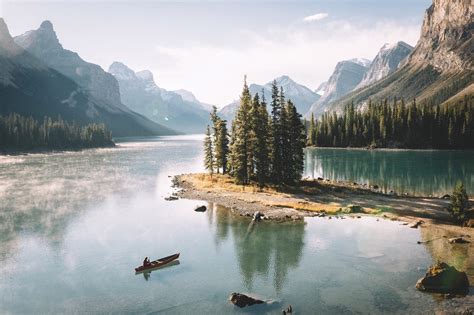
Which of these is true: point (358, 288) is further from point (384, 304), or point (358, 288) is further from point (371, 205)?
point (371, 205)

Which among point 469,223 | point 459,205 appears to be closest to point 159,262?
point 469,223

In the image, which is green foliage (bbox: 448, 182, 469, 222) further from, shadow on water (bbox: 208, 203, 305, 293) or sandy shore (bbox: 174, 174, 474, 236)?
shadow on water (bbox: 208, 203, 305, 293)

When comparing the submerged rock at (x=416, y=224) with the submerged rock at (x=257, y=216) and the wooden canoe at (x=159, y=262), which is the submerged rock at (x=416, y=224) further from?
the wooden canoe at (x=159, y=262)

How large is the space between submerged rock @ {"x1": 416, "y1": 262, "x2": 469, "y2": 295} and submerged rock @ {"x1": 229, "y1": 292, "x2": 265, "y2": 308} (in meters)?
13.9

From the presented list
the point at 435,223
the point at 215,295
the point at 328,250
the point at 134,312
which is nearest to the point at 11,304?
the point at 134,312

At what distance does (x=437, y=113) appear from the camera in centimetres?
19588

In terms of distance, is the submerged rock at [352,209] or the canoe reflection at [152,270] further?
the submerged rock at [352,209]

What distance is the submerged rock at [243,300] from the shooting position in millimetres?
30188

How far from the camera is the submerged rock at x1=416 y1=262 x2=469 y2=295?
31.6 meters

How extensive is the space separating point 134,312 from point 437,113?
200944 mm

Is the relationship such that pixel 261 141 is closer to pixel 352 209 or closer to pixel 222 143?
pixel 222 143

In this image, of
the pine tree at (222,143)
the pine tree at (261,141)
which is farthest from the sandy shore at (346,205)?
the pine tree at (222,143)

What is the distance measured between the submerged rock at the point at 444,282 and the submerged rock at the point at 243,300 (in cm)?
1387

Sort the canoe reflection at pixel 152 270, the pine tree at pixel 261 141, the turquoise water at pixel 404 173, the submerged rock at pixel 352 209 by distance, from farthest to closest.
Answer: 1. the turquoise water at pixel 404 173
2. the pine tree at pixel 261 141
3. the submerged rock at pixel 352 209
4. the canoe reflection at pixel 152 270
